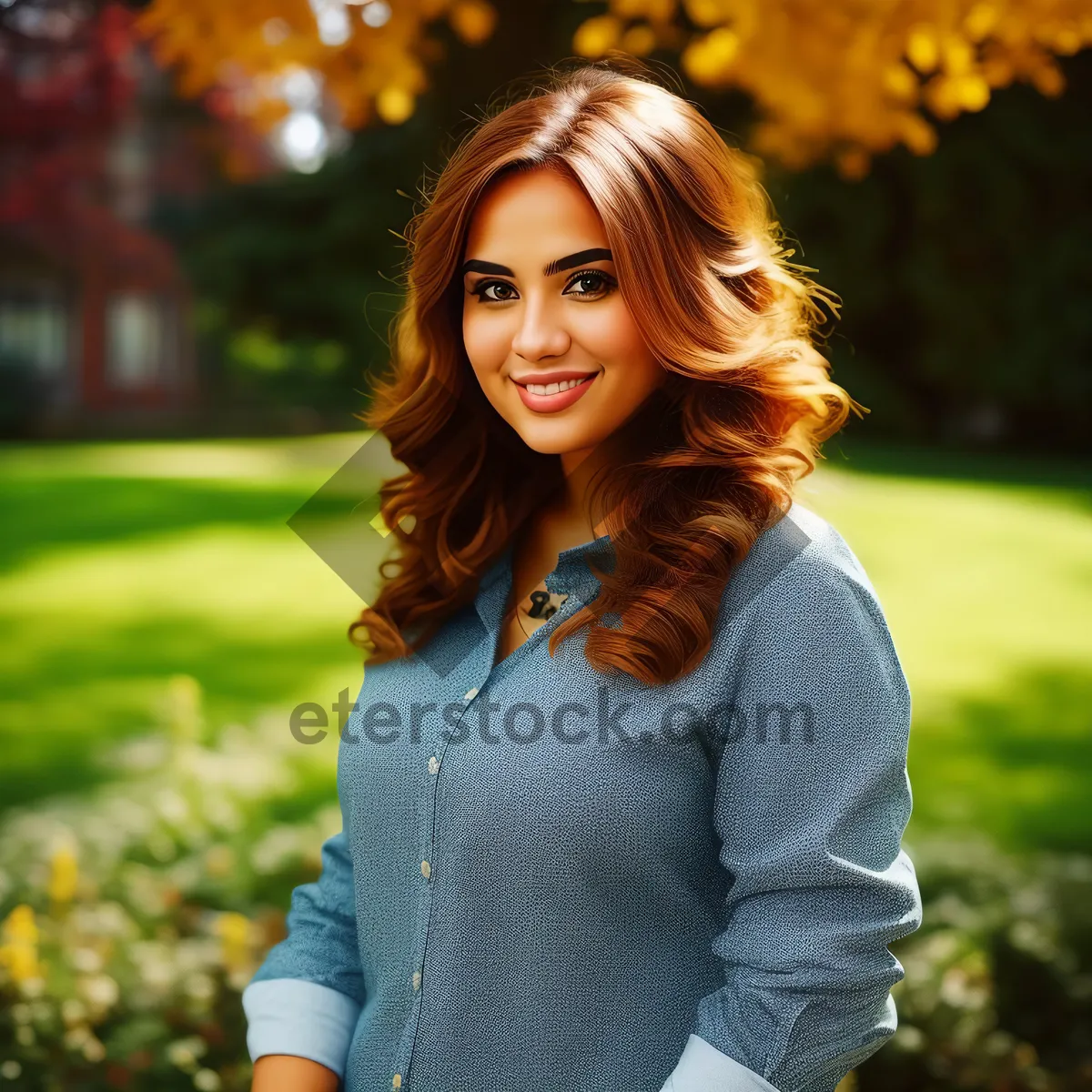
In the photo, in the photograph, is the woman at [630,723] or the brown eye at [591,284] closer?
the woman at [630,723]

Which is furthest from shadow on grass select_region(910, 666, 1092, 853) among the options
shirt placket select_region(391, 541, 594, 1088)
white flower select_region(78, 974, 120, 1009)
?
shirt placket select_region(391, 541, 594, 1088)

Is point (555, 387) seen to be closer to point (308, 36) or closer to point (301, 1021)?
point (301, 1021)

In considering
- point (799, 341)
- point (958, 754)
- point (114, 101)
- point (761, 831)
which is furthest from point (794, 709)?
point (114, 101)

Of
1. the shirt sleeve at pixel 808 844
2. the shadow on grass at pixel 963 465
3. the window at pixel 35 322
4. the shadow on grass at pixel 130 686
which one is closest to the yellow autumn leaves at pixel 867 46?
the shirt sleeve at pixel 808 844

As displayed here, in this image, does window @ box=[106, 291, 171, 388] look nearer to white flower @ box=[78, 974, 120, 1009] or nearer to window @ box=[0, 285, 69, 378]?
window @ box=[0, 285, 69, 378]

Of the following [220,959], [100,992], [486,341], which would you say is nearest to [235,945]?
[220,959]

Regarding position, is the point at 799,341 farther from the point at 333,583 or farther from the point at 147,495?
the point at 147,495

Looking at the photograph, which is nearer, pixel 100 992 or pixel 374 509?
pixel 374 509

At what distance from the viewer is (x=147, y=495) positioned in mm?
10641

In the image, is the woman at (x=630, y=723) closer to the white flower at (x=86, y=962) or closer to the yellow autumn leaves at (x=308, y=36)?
the white flower at (x=86, y=962)

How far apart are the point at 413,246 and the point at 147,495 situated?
30.7 feet

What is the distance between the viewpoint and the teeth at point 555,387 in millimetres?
1632

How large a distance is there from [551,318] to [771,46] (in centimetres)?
137

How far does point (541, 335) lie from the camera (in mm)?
1599
